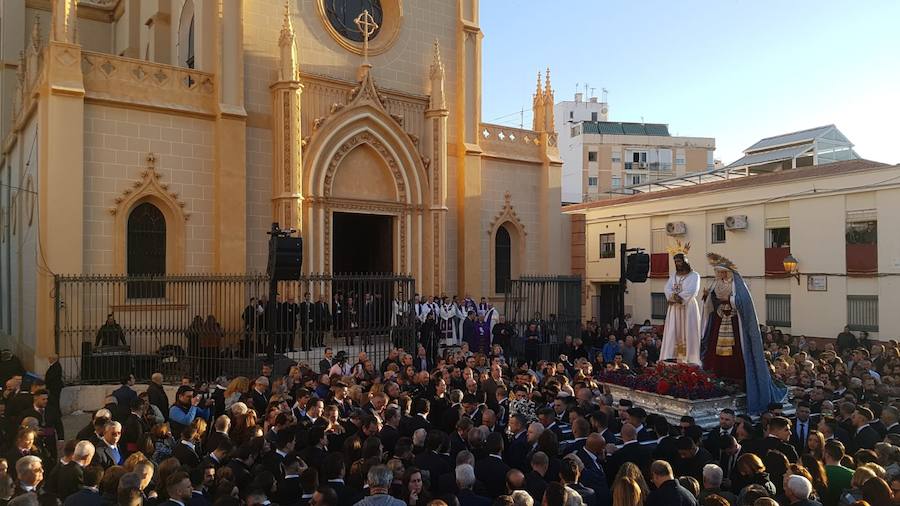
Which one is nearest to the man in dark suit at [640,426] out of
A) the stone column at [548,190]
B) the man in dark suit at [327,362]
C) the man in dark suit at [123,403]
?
the man in dark suit at [123,403]

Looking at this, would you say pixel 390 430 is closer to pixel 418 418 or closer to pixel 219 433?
pixel 418 418

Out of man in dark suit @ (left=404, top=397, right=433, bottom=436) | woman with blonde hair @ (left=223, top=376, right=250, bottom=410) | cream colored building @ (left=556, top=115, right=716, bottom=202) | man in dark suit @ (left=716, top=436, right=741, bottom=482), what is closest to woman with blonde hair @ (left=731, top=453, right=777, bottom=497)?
man in dark suit @ (left=716, top=436, right=741, bottom=482)

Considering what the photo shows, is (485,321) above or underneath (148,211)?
underneath

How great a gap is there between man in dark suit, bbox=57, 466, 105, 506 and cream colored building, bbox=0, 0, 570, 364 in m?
10.5

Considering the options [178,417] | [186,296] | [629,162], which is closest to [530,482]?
[178,417]

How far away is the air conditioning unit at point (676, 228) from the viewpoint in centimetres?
2864

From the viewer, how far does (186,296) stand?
1656 cm

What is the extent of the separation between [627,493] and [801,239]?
2207 cm

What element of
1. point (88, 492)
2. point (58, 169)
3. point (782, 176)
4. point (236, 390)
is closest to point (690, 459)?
point (88, 492)

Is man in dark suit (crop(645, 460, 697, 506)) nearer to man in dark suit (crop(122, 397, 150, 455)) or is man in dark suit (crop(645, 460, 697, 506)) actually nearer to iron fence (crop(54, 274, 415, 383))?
man in dark suit (crop(122, 397, 150, 455))

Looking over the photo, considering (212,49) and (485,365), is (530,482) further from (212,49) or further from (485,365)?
(212,49)

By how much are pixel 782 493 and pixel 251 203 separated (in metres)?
14.4

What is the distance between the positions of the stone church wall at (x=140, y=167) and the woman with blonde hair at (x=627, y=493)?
45.3 ft

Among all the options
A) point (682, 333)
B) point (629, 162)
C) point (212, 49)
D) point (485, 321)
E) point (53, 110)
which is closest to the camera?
point (682, 333)
